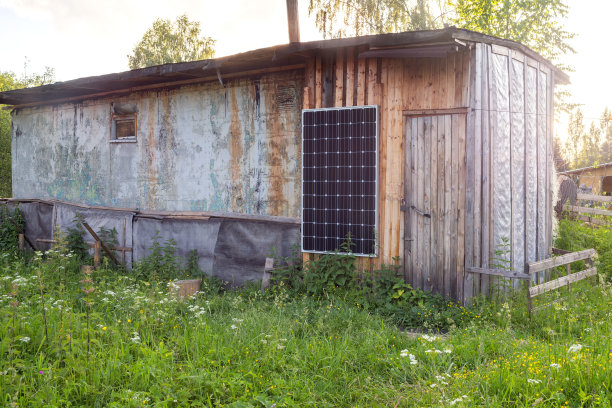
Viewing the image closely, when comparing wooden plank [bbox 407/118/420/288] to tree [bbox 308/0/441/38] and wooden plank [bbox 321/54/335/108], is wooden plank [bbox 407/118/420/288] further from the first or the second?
tree [bbox 308/0/441/38]

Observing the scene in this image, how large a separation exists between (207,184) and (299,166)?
197 cm

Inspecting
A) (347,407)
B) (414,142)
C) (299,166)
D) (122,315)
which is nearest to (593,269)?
(414,142)

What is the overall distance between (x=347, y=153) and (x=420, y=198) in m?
1.23

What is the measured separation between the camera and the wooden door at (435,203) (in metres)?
6.17

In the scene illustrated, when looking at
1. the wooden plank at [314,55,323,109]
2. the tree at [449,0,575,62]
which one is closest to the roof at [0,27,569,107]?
the wooden plank at [314,55,323,109]

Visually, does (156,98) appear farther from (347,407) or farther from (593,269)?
(593,269)

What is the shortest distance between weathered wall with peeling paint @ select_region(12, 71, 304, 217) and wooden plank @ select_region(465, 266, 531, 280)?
286 centimetres

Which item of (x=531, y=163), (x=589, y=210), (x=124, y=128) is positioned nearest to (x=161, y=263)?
(x=124, y=128)

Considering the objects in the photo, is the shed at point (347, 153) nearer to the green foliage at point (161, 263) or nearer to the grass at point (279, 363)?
the green foliage at point (161, 263)

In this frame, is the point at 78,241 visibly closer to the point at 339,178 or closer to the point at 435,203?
the point at 339,178

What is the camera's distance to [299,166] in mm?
7504

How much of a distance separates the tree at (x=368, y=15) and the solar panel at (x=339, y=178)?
42.0 feet

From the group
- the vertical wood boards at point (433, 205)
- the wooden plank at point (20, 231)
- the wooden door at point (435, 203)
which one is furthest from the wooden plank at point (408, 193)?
the wooden plank at point (20, 231)

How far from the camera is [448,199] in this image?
20.4 feet
